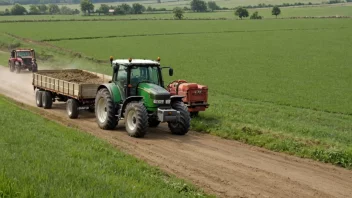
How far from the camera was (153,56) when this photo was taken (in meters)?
47.5

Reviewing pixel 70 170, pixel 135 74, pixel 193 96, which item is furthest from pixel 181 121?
pixel 70 170

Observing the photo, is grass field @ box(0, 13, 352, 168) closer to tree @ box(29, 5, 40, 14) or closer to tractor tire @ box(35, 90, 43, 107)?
tractor tire @ box(35, 90, 43, 107)

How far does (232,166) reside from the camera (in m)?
12.7

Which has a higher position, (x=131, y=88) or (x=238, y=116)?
(x=131, y=88)

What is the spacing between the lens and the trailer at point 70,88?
19.0 m

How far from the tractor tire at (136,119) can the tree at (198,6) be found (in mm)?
145078

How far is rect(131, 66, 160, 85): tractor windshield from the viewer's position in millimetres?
16688

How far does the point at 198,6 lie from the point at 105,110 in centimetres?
14631

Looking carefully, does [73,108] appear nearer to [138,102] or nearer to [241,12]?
[138,102]

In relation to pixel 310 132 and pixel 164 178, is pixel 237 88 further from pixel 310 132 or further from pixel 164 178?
pixel 164 178

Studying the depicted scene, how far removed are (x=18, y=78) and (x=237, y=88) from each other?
47.9 feet

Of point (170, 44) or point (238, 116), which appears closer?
point (238, 116)

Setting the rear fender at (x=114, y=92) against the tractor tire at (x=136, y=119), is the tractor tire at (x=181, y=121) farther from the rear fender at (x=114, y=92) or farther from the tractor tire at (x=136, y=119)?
the rear fender at (x=114, y=92)

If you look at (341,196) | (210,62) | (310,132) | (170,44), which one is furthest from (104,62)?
(341,196)
